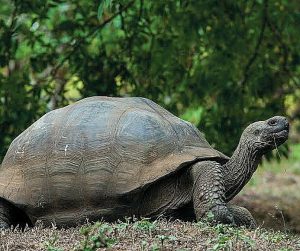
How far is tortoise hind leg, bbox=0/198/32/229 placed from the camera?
666 cm

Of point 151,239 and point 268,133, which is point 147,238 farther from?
point 268,133

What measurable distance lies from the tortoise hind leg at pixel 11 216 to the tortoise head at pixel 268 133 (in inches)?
71.9

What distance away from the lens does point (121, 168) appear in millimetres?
6219

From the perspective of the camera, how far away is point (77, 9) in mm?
10516

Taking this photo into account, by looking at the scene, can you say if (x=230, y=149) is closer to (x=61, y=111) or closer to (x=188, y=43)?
(x=188, y=43)

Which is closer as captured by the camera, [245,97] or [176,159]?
[176,159]

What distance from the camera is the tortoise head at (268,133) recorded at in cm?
649

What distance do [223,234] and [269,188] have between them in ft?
27.4

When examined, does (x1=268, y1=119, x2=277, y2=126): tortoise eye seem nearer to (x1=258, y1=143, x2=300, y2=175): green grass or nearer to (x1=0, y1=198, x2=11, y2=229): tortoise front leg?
(x1=0, y1=198, x2=11, y2=229): tortoise front leg

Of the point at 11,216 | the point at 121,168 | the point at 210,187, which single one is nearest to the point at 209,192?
the point at 210,187

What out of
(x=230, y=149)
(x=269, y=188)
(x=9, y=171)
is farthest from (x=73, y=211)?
(x=269, y=188)

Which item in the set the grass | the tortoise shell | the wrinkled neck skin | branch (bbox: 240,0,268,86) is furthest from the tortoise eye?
branch (bbox: 240,0,268,86)

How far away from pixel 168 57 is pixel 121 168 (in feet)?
15.5

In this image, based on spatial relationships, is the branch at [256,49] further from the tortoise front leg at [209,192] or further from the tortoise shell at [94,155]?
the tortoise front leg at [209,192]
